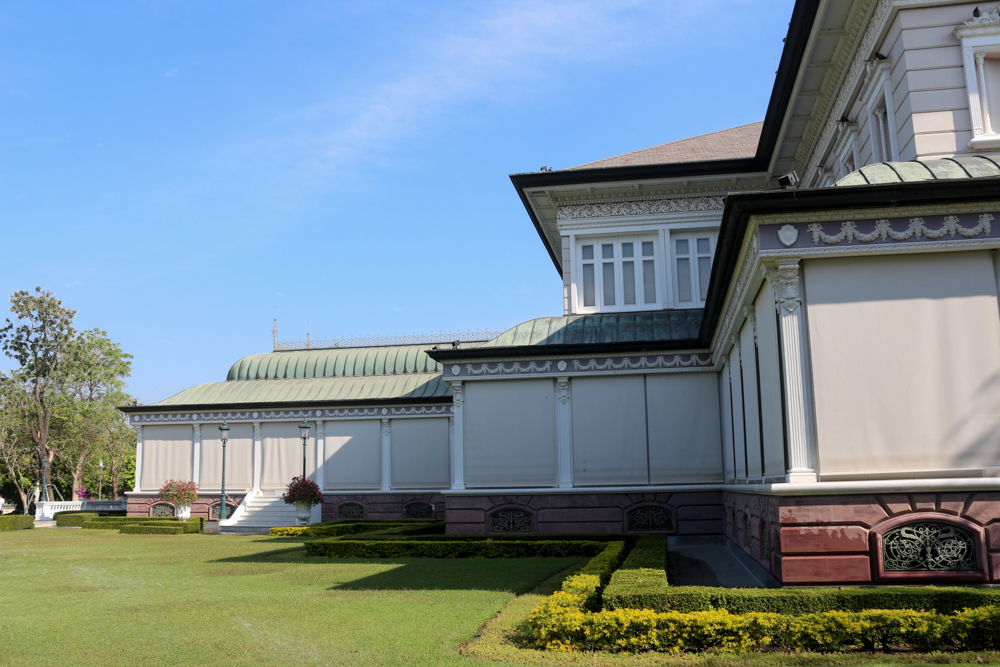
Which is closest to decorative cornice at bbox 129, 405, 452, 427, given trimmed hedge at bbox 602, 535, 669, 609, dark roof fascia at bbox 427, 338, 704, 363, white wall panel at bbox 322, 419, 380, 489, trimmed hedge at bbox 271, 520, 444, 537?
white wall panel at bbox 322, 419, 380, 489

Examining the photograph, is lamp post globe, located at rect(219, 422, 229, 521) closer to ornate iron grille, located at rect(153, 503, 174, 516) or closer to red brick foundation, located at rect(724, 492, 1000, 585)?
ornate iron grille, located at rect(153, 503, 174, 516)

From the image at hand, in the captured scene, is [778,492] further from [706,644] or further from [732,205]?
[732,205]

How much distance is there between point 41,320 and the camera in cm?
5512

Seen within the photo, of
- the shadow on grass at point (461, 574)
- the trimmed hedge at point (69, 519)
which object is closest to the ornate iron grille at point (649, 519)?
the shadow on grass at point (461, 574)

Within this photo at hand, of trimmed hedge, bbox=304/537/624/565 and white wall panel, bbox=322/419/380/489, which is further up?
white wall panel, bbox=322/419/380/489

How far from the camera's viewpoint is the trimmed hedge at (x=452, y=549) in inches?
790

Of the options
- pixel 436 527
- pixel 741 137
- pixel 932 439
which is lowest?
pixel 436 527

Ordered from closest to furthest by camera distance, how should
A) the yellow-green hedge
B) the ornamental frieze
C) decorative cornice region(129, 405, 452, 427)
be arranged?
the yellow-green hedge, the ornamental frieze, decorative cornice region(129, 405, 452, 427)

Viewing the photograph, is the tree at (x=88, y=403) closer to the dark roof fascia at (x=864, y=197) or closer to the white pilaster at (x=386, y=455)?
the white pilaster at (x=386, y=455)

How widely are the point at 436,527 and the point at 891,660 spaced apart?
827 inches

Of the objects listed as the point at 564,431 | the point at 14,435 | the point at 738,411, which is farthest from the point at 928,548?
the point at 14,435

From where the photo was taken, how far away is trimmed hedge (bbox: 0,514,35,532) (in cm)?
3953

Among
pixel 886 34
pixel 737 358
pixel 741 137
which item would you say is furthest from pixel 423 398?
pixel 886 34

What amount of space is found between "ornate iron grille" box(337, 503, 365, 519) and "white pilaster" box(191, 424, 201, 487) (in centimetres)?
794
